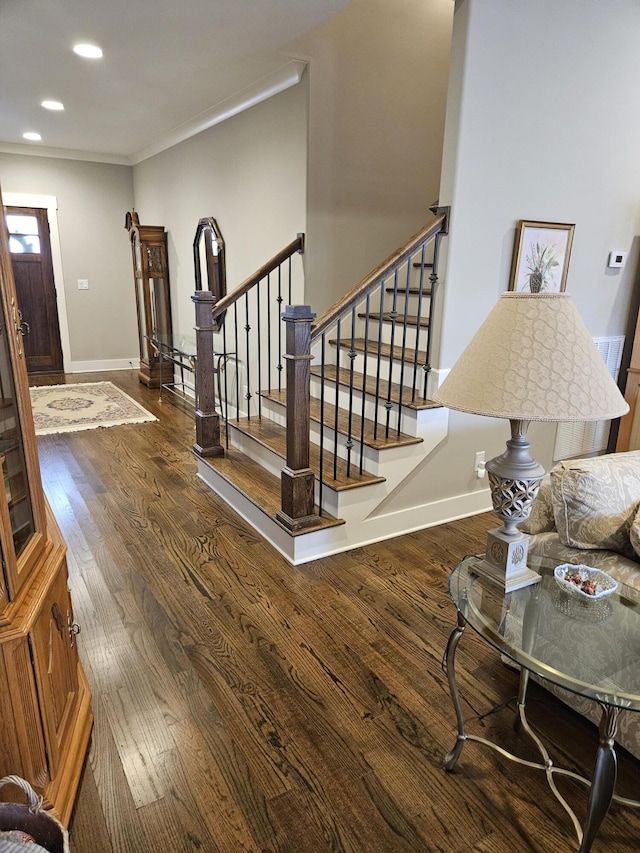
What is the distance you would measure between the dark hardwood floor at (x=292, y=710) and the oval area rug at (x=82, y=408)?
88.4 inches

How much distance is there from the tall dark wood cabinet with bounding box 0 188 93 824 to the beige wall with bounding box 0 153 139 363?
6.30 m

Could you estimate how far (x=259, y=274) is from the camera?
3584mm

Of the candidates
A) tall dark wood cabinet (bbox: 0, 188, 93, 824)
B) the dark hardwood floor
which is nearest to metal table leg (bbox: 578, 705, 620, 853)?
the dark hardwood floor

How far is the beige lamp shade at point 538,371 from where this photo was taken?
4.22 feet

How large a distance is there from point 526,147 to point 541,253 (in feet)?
1.87

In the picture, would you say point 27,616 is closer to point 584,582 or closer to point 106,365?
point 584,582

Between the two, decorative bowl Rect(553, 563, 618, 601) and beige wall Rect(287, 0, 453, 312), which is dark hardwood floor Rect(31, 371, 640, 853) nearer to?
A: decorative bowl Rect(553, 563, 618, 601)

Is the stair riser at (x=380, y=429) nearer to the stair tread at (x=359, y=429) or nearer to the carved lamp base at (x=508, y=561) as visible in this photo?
the stair tread at (x=359, y=429)

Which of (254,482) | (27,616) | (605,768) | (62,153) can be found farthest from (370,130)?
(62,153)

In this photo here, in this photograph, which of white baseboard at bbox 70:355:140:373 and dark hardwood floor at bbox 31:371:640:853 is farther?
white baseboard at bbox 70:355:140:373

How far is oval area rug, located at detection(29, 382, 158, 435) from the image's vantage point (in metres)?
5.11

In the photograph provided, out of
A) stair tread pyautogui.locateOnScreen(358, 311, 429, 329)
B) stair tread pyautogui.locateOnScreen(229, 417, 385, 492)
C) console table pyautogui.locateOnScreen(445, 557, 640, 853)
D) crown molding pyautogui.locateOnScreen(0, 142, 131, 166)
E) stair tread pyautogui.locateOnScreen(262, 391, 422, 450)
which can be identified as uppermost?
crown molding pyautogui.locateOnScreen(0, 142, 131, 166)

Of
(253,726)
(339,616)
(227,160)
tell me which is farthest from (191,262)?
(253,726)

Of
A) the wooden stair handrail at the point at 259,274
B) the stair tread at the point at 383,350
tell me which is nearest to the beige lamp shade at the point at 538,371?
the stair tread at the point at 383,350
